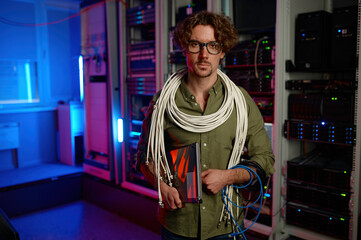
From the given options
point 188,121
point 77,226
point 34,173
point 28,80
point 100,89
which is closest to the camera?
point 188,121

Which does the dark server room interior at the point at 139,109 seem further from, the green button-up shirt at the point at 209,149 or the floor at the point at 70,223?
the green button-up shirt at the point at 209,149

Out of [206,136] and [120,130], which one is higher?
[206,136]

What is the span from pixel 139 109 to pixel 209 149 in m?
2.55

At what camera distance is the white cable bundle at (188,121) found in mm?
1561

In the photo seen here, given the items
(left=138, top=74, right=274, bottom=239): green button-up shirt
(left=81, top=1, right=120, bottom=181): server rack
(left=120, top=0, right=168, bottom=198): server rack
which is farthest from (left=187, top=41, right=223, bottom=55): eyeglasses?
(left=81, top=1, right=120, bottom=181): server rack

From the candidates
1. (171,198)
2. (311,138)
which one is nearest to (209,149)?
(171,198)

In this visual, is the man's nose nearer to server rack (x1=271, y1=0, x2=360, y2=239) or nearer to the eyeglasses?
the eyeglasses

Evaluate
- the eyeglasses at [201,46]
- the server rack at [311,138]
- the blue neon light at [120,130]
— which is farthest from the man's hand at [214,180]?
the blue neon light at [120,130]

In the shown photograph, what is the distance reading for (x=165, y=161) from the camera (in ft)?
5.24

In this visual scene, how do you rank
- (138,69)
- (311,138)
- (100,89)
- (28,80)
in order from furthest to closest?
(28,80)
(100,89)
(138,69)
(311,138)

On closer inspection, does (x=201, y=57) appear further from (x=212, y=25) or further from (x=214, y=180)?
(x=214, y=180)

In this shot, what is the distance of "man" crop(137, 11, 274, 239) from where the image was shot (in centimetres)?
151

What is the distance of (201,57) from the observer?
1.49 m

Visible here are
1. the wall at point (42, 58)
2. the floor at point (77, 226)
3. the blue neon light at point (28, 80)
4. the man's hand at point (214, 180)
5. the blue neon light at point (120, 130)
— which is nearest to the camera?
the man's hand at point (214, 180)
